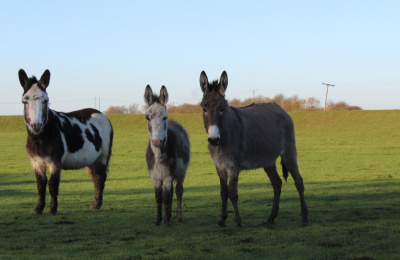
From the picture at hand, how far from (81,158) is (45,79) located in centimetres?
207

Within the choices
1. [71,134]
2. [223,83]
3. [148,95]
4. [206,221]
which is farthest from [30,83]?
[206,221]

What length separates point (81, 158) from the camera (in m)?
11.6

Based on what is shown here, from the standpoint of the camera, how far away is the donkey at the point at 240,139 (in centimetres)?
855

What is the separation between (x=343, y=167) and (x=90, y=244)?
18.1 metres

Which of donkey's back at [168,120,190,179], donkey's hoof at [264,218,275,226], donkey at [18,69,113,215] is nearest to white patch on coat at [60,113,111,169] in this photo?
donkey at [18,69,113,215]

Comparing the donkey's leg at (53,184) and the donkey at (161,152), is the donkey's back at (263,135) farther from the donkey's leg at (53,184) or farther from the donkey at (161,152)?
the donkey's leg at (53,184)

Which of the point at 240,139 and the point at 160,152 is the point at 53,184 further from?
the point at 240,139

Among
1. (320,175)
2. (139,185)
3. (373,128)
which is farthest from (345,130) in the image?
(139,185)

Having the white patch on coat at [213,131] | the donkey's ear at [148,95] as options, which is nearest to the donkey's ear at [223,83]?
the white patch on coat at [213,131]

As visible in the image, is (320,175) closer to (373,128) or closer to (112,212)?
(112,212)

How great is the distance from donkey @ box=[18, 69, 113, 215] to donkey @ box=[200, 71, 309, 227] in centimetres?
381

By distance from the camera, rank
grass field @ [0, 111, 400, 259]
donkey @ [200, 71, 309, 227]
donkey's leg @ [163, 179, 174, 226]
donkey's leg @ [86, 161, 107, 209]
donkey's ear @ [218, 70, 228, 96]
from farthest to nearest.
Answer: donkey's leg @ [86, 161, 107, 209]
donkey's leg @ [163, 179, 174, 226]
donkey's ear @ [218, 70, 228, 96]
donkey @ [200, 71, 309, 227]
grass field @ [0, 111, 400, 259]

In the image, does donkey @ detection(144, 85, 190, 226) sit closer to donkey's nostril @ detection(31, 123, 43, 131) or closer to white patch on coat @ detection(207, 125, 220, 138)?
white patch on coat @ detection(207, 125, 220, 138)

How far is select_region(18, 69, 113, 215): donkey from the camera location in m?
10.3
